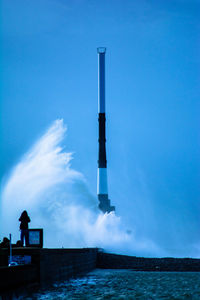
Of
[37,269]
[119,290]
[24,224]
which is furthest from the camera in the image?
[24,224]

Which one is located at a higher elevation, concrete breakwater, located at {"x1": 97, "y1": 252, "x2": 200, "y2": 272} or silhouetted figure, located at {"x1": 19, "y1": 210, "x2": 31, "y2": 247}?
silhouetted figure, located at {"x1": 19, "y1": 210, "x2": 31, "y2": 247}

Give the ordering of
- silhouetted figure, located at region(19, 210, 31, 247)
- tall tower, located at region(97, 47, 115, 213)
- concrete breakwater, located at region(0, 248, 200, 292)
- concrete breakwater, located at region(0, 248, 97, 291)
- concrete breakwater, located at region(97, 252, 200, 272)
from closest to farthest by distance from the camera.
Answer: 1. concrete breakwater, located at region(0, 248, 97, 291)
2. concrete breakwater, located at region(0, 248, 200, 292)
3. silhouetted figure, located at region(19, 210, 31, 247)
4. concrete breakwater, located at region(97, 252, 200, 272)
5. tall tower, located at region(97, 47, 115, 213)

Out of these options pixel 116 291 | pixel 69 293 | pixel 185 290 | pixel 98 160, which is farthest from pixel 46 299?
pixel 98 160

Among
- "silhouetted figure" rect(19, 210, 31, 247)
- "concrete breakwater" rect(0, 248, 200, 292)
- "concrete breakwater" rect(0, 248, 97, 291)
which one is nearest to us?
"concrete breakwater" rect(0, 248, 97, 291)

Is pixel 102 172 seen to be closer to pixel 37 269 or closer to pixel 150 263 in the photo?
pixel 150 263

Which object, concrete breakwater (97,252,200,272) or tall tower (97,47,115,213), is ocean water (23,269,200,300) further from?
tall tower (97,47,115,213)

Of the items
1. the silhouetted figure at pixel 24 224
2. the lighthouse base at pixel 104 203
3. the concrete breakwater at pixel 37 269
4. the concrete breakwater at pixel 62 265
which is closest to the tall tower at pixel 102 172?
the lighthouse base at pixel 104 203

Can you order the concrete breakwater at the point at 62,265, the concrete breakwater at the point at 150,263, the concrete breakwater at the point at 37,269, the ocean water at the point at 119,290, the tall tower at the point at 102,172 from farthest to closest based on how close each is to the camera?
the tall tower at the point at 102,172 < the concrete breakwater at the point at 150,263 < the ocean water at the point at 119,290 < the concrete breakwater at the point at 62,265 < the concrete breakwater at the point at 37,269

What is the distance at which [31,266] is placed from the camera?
1897 cm

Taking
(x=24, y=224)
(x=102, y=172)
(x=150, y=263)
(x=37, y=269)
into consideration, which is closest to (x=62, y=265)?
(x=24, y=224)

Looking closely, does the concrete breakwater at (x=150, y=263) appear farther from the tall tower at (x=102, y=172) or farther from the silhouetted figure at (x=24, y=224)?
the tall tower at (x=102, y=172)

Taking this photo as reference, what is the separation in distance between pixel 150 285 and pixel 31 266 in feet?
24.8

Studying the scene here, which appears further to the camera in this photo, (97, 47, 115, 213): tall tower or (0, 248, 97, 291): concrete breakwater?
(97, 47, 115, 213): tall tower

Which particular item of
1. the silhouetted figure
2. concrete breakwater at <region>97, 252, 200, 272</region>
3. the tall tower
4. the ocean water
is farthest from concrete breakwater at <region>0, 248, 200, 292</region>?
the tall tower
